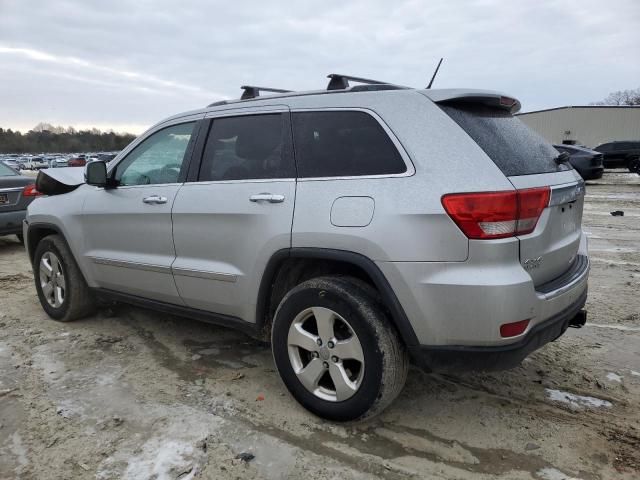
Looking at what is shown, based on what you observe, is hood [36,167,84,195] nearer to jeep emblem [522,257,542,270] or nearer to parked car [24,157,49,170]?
jeep emblem [522,257,542,270]

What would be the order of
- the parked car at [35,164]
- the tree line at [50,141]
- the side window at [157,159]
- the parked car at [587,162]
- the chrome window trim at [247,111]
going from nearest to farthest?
the chrome window trim at [247,111] → the side window at [157,159] → the parked car at [587,162] → the parked car at [35,164] → the tree line at [50,141]

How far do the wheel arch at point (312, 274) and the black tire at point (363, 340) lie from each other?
0.08 meters

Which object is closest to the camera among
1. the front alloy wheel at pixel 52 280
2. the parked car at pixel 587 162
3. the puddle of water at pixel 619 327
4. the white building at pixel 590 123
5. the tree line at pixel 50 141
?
the puddle of water at pixel 619 327

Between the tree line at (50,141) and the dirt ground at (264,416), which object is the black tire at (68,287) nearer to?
the dirt ground at (264,416)

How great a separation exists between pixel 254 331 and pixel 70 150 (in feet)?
294

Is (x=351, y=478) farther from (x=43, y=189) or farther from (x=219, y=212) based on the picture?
(x=43, y=189)

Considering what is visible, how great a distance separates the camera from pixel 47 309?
Result: 188 inches

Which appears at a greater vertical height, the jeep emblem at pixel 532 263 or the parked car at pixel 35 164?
the jeep emblem at pixel 532 263

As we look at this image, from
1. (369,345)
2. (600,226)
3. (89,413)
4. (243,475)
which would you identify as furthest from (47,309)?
(600,226)

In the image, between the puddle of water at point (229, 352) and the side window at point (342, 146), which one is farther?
the puddle of water at point (229, 352)

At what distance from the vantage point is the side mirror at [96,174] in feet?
13.0

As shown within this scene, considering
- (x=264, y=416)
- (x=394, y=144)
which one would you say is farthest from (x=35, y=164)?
(x=394, y=144)

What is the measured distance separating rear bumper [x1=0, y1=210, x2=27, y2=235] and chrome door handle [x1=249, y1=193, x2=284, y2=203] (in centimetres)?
613

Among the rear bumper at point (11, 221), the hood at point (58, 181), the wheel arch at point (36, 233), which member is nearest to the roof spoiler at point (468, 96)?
the hood at point (58, 181)
